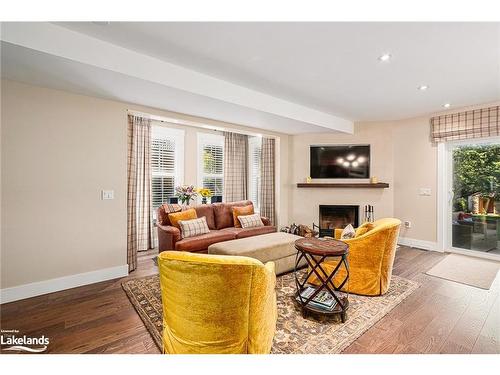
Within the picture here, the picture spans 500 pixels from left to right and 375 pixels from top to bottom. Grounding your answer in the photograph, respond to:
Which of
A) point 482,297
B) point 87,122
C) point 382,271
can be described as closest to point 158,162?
point 87,122

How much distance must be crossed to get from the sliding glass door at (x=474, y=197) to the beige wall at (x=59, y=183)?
534 centimetres

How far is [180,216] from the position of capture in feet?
12.2

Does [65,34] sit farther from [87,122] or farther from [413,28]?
[413,28]

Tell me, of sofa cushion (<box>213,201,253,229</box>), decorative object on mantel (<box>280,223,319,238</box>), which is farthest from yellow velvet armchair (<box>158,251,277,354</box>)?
decorative object on mantel (<box>280,223,319,238</box>)

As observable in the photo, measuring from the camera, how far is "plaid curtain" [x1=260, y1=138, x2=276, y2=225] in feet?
18.1

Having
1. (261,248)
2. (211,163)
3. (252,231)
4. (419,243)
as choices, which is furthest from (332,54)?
(419,243)

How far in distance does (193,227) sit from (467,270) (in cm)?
401

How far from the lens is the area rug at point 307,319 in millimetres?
1798

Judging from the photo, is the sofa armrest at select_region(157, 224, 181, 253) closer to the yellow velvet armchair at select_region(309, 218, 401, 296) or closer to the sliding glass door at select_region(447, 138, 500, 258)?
the yellow velvet armchair at select_region(309, 218, 401, 296)

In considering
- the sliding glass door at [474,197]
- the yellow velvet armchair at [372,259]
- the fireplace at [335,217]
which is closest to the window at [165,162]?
the fireplace at [335,217]

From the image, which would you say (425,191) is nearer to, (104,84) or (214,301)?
(214,301)

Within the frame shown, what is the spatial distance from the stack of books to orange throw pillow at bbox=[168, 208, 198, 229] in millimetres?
2101

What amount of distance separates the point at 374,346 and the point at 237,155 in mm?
4668

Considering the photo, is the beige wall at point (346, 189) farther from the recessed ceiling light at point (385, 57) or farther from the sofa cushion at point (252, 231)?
the recessed ceiling light at point (385, 57)
